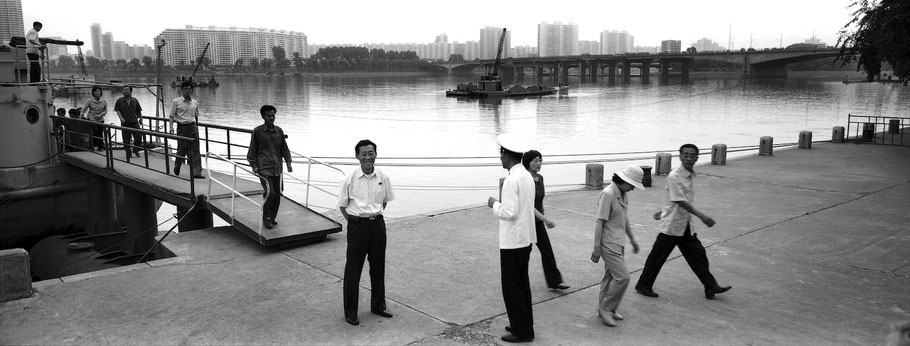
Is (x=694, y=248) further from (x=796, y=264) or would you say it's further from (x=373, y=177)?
(x=373, y=177)

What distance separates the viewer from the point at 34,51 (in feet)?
49.7

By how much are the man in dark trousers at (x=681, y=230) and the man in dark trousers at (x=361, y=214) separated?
291cm

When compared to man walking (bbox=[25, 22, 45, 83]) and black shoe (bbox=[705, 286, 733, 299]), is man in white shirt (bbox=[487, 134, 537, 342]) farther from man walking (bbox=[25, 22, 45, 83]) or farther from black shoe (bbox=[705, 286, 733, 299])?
man walking (bbox=[25, 22, 45, 83])

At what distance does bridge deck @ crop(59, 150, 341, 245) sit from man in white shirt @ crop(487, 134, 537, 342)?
13.2 feet

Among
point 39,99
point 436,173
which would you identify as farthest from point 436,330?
point 436,173

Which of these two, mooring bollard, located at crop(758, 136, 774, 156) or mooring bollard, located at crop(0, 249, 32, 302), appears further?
mooring bollard, located at crop(758, 136, 774, 156)

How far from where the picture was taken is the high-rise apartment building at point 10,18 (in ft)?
99.8

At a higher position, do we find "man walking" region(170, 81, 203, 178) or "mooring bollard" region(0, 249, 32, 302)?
"man walking" region(170, 81, 203, 178)

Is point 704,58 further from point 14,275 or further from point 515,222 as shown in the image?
point 14,275

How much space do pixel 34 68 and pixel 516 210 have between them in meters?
14.1

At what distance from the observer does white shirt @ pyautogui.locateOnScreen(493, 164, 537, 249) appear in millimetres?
5559

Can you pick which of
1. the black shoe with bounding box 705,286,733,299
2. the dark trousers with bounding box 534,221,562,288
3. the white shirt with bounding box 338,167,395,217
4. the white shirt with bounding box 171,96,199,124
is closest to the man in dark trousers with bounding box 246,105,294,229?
the white shirt with bounding box 338,167,395,217

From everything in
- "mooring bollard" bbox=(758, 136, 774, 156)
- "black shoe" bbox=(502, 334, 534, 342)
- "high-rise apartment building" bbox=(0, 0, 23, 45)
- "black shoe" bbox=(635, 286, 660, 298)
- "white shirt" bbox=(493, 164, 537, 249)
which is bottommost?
"black shoe" bbox=(635, 286, 660, 298)

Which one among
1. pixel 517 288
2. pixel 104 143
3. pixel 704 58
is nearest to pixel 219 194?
pixel 104 143
